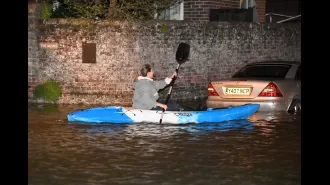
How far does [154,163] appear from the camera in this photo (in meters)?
12.5

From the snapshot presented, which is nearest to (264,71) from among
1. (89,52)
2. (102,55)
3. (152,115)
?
(152,115)

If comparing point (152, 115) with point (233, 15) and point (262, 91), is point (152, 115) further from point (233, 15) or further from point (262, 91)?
point (233, 15)

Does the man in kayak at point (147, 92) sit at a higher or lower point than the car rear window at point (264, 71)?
lower

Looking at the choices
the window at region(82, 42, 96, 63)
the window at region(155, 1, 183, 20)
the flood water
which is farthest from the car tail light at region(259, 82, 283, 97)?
the window at region(155, 1, 183, 20)

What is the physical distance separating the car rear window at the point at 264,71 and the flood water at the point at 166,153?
4.65 feet

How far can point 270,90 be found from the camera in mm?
18547

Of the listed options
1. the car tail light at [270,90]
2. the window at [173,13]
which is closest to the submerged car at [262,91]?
the car tail light at [270,90]

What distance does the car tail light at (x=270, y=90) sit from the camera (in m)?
18.5

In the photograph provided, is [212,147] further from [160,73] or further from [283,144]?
[160,73]

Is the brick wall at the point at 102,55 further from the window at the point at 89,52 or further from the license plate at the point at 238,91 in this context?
the license plate at the point at 238,91

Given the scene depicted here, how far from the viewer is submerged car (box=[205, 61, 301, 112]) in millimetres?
18594

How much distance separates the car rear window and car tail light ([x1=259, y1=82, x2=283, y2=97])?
105 centimetres

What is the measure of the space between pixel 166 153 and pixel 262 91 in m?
5.55
